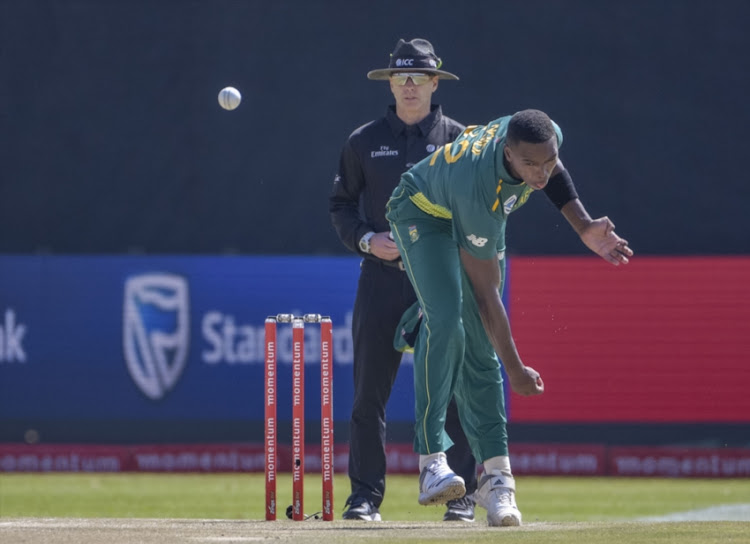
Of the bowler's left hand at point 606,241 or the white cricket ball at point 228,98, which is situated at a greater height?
the white cricket ball at point 228,98

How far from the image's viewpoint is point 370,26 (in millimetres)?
13836

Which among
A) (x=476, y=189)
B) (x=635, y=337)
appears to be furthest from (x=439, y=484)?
(x=635, y=337)

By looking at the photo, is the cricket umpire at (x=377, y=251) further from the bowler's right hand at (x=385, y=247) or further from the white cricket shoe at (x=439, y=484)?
the white cricket shoe at (x=439, y=484)

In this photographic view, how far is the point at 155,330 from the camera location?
1203cm

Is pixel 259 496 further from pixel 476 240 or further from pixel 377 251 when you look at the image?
pixel 476 240

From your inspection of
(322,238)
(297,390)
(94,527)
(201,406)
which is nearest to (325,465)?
(297,390)

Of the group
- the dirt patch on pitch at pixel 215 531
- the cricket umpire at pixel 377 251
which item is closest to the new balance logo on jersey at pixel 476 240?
the dirt patch on pitch at pixel 215 531

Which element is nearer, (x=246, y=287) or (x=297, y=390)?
(x=297, y=390)

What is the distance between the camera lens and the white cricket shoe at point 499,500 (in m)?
5.45

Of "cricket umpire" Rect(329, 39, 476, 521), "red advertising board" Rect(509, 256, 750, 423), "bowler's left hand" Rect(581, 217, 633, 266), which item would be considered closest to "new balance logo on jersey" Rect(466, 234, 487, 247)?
"bowler's left hand" Rect(581, 217, 633, 266)

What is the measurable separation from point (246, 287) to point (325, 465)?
241 inches

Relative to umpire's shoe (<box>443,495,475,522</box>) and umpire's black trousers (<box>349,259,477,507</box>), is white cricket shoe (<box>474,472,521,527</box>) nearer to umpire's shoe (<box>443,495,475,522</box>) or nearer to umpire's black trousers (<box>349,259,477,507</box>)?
umpire's shoe (<box>443,495,475,522</box>)

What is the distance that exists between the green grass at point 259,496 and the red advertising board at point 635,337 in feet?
2.01

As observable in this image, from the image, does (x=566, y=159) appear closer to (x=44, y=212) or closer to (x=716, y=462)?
(x=716, y=462)
